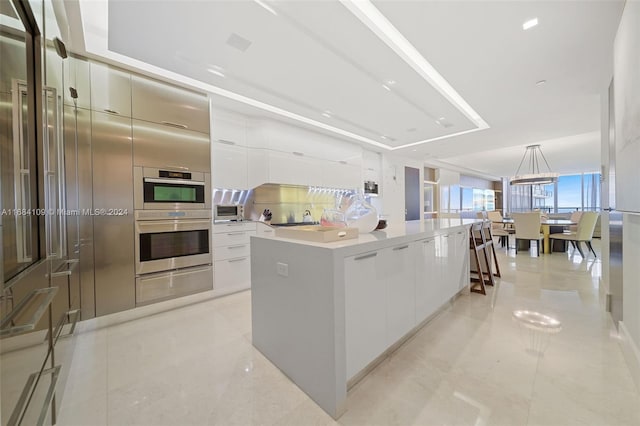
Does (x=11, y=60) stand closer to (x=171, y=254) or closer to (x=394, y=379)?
(x=171, y=254)

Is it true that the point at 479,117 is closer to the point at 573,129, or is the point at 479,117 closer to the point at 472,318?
the point at 573,129

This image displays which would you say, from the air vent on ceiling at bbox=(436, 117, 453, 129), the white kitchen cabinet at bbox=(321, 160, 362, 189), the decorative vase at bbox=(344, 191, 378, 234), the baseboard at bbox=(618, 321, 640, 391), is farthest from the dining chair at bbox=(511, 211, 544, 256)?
the decorative vase at bbox=(344, 191, 378, 234)

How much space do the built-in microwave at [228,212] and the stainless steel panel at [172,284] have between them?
720 mm

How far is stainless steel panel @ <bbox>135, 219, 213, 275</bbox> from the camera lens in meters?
2.60

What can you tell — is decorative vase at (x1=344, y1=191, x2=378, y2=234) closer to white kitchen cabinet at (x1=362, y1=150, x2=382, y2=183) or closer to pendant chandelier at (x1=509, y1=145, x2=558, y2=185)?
white kitchen cabinet at (x1=362, y1=150, x2=382, y2=183)

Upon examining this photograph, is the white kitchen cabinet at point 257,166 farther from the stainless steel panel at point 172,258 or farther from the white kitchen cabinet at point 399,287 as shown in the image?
the white kitchen cabinet at point 399,287

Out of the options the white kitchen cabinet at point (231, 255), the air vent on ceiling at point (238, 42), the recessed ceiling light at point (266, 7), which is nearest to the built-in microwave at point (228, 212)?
the white kitchen cabinet at point (231, 255)

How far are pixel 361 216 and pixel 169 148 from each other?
7.66ft

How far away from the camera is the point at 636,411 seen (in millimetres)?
1278

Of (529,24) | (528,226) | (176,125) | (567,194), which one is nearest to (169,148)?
(176,125)

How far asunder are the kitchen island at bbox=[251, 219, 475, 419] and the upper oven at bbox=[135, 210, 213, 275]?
1.48 m

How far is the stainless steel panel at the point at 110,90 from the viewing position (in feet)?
7.84

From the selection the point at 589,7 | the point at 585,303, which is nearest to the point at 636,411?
the point at 585,303

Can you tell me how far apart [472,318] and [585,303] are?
148 centimetres
